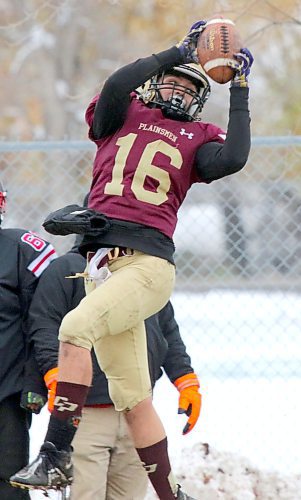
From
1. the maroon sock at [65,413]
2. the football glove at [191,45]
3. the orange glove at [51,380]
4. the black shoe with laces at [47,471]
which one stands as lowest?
the black shoe with laces at [47,471]

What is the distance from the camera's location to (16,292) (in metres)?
5.07

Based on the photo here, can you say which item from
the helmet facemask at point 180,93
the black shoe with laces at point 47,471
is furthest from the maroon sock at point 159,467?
the helmet facemask at point 180,93

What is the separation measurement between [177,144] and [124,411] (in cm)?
111

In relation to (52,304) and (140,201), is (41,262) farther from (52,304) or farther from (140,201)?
(140,201)

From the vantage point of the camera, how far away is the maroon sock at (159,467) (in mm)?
4570

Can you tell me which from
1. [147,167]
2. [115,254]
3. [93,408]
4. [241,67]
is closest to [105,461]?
[93,408]

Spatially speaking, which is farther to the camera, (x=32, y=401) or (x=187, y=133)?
(x=32, y=401)

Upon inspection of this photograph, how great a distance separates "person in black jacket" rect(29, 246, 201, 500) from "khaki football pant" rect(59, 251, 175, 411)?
469 mm

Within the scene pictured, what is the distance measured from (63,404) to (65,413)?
0.13ft

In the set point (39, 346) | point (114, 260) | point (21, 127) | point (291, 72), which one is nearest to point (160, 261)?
point (114, 260)

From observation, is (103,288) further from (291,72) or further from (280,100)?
(280,100)

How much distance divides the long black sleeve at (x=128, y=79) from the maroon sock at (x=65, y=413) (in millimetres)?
1088

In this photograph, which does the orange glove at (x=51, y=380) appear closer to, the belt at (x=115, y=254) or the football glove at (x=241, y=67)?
the belt at (x=115, y=254)

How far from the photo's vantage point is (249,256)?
7320mm
